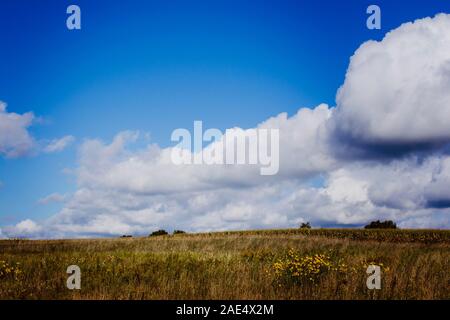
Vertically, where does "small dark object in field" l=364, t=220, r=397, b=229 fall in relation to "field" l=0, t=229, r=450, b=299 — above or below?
A: below

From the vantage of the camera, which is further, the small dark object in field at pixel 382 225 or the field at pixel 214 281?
the small dark object in field at pixel 382 225

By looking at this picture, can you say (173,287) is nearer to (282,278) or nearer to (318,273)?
(282,278)

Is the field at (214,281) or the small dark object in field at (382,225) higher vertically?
the field at (214,281)

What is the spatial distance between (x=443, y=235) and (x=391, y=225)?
50.6 feet

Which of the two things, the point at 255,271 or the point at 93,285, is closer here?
the point at 93,285

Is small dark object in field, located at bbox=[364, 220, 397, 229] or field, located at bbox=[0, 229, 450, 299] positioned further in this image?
small dark object in field, located at bbox=[364, 220, 397, 229]

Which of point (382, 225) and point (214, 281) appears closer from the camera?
point (214, 281)

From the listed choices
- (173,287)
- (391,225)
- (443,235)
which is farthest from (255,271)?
(391,225)

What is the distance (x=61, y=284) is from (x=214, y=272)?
3864 mm

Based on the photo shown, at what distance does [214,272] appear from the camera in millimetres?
10445
